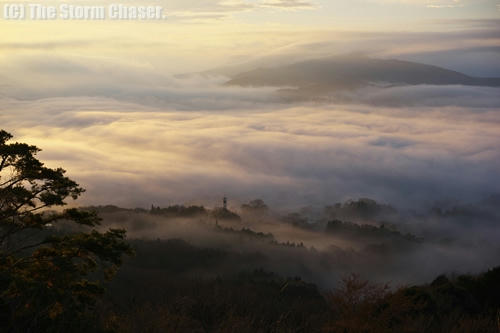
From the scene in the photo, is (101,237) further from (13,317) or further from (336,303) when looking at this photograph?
(336,303)

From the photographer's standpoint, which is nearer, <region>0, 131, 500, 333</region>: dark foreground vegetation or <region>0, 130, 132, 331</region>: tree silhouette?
<region>0, 130, 132, 331</region>: tree silhouette

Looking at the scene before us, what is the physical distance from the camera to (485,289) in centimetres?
2602

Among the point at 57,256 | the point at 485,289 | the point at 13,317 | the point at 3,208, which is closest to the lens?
the point at 13,317

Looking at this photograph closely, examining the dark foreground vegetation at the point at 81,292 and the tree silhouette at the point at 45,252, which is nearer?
the tree silhouette at the point at 45,252

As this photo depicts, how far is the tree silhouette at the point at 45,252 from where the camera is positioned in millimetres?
13633

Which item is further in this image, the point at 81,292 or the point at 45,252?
the point at 45,252

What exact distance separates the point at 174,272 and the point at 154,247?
1522 inches

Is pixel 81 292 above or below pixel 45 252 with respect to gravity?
below

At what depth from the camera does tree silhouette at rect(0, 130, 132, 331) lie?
13.6m

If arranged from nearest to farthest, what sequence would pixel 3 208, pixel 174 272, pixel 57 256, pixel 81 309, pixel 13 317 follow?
pixel 13 317 < pixel 81 309 < pixel 57 256 < pixel 3 208 < pixel 174 272

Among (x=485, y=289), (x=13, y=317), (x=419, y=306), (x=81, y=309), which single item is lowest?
(x=485, y=289)

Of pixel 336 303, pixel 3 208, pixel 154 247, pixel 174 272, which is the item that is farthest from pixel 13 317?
pixel 154 247

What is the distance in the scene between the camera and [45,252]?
1748cm

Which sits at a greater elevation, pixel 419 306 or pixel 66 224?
pixel 419 306
